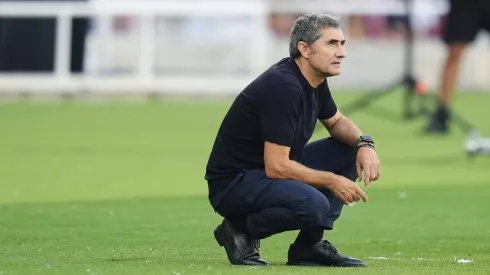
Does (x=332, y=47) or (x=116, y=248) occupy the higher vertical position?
(x=332, y=47)

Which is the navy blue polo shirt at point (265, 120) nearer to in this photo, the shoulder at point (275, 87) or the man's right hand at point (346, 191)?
the shoulder at point (275, 87)

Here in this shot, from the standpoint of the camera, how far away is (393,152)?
15.4 meters

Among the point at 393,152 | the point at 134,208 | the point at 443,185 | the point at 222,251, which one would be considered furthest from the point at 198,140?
the point at 222,251

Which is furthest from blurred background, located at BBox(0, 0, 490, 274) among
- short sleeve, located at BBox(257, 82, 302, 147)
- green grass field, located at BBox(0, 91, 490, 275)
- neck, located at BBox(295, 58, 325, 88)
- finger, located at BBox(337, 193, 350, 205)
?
neck, located at BBox(295, 58, 325, 88)

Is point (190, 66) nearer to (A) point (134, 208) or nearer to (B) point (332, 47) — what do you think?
(A) point (134, 208)

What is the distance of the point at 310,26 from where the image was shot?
755 centimetres

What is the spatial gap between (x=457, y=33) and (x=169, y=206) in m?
6.71

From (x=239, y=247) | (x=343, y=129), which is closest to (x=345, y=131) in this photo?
(x=343, y=129)

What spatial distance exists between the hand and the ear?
0.57m

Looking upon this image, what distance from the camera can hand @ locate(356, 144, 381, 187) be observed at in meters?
7.52

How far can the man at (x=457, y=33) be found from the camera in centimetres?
1634

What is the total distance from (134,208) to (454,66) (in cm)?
670

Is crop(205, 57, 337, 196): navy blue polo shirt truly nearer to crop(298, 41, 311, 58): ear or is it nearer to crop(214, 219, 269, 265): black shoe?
crop(298, 41, 311, 58): ear

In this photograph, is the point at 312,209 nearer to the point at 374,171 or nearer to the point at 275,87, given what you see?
the point at 374,171
